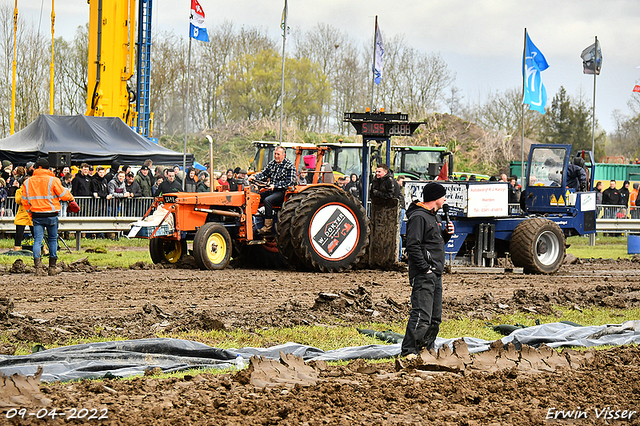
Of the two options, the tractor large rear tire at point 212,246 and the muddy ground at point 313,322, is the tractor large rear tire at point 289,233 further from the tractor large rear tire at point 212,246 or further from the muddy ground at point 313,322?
the tractor large rear tire at point 212,246

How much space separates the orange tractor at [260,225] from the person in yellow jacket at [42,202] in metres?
1.56

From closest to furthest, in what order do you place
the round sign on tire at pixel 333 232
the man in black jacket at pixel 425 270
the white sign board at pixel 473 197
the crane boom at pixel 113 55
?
the man in black jacket at pixel 425 270
the round sign on tire at pixel 333 232
the white sign board at pixel 473 197
the crane boom at pixel 113 55

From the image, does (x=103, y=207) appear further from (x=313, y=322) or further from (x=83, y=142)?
(x=313, y=322)

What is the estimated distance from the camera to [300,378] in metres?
6.01

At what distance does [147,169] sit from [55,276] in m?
7.26

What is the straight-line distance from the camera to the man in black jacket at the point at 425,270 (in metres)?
7.13

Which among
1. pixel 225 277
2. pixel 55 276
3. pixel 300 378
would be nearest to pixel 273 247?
pixel 225 277

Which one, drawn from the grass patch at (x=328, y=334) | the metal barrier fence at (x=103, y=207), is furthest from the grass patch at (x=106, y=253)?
the grass patch at (x=328, y=334)

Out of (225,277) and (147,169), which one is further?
(147,169)

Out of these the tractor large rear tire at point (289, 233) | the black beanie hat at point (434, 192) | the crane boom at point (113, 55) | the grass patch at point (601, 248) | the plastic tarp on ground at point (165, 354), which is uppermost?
the crane boom at point (113, 55)

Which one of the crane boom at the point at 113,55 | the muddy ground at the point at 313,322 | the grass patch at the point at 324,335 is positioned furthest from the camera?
the crane boom at the point at 113,55

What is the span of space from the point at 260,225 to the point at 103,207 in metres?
5.09

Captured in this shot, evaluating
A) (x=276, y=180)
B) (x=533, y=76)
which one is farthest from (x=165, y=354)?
(x=533, y=76)

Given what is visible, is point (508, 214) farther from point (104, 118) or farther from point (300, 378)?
point (104, 118)
